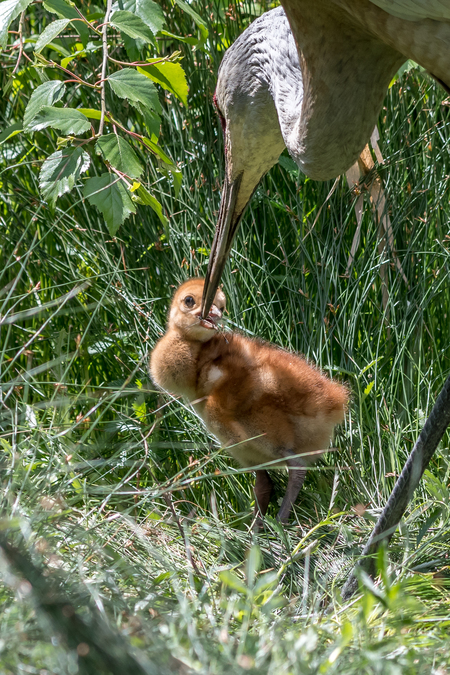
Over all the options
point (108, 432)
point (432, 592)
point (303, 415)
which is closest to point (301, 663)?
point (432, 592)

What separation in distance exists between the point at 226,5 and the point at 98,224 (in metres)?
0.99

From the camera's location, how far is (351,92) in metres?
1.73

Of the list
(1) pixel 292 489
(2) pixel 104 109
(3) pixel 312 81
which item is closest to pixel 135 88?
(2) pixel 104 109

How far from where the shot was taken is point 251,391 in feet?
6.17

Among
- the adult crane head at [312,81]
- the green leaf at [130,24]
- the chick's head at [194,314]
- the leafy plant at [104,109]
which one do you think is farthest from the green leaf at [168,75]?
the chick's head at [194,314]

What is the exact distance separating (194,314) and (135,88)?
577 mm

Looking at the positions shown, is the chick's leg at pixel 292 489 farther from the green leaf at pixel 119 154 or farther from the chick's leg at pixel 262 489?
the green leaf at pixel 119 154

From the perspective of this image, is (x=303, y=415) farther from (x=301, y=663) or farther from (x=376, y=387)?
(x=301, y=663)

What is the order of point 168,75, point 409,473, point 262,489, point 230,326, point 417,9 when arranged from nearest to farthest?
point 417,9 → point 409,473 → point 168,75 → point 262,489 → point 230,326

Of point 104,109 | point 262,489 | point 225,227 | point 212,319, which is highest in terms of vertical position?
point 104,109

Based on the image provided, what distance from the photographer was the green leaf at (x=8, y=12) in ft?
→ 5.46

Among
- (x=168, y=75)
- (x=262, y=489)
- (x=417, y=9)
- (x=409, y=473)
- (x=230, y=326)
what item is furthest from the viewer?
(x=230, y=326)

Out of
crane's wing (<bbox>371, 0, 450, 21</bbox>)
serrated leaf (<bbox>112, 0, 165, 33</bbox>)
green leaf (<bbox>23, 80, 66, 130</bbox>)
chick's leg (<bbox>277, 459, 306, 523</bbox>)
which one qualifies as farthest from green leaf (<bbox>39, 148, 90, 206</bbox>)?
chick's leg (<bbox>277, 459, 306, 523</bbox>)

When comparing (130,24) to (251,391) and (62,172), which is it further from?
(251,391)
